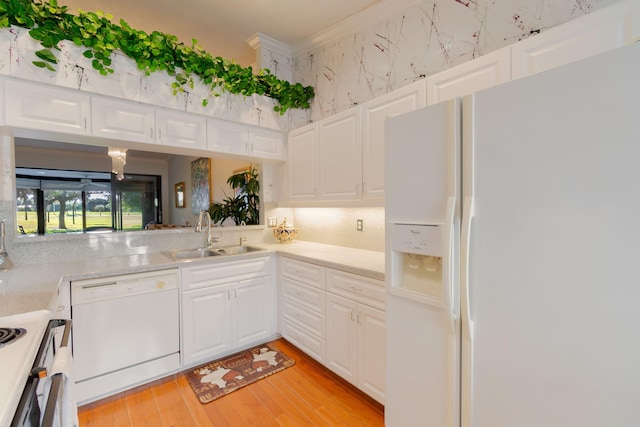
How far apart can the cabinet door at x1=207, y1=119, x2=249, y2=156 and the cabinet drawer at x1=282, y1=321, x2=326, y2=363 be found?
1721 millimetres

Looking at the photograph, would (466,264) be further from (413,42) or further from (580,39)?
(413,42)

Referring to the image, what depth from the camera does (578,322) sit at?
0.83 m

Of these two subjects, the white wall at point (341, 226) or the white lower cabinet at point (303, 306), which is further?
the white wall at point (341, 226)

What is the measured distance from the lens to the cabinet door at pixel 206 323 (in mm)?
2211

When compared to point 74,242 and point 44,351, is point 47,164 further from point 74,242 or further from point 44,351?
point 44,351

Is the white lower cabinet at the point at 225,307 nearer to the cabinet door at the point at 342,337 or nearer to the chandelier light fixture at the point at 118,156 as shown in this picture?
the cabinet door at the point at 342,337

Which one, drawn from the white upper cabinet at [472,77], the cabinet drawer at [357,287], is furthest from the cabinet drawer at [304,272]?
the white upper cabinet at [472,77]

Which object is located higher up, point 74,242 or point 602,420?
point 74,242

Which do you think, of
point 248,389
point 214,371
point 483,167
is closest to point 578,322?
point 483,167

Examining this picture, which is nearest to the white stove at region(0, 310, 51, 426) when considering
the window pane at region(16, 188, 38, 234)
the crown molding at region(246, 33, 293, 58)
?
the crown molding at region(246, 33, 293, 58)

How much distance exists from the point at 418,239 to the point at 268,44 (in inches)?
111

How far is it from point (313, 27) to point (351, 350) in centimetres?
296

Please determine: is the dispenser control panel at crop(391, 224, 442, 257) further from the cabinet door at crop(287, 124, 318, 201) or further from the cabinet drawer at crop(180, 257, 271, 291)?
the cabinet drawer at crop(180, 257, 271, 291)

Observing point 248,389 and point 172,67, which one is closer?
point 248,389
